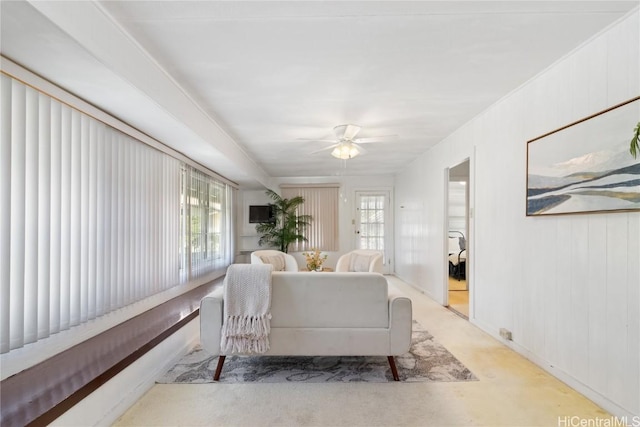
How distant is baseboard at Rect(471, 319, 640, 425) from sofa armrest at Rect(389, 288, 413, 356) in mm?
1121

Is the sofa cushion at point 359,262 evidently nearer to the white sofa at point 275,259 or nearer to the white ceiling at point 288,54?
the white sofa at point 275,259

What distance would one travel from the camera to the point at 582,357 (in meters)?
2.23

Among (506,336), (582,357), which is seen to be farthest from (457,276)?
(582,357)

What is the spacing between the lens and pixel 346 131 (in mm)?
3764

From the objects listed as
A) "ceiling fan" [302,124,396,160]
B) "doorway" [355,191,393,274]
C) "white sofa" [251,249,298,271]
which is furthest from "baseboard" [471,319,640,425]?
"doorway" [355,191,393,274]

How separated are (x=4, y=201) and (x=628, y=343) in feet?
11.7

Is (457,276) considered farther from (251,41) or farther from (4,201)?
(4,201)

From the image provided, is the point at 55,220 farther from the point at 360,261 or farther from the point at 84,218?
the point at 360,261

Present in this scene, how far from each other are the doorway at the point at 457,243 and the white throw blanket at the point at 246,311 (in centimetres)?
287

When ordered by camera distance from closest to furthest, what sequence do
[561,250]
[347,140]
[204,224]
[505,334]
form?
[561,250], [505,334], [347,140], [204,224]

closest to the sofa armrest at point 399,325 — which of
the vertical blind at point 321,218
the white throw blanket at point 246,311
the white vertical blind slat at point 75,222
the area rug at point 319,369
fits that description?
the area rug at point 319,369

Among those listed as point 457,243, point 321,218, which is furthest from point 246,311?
point 457,243

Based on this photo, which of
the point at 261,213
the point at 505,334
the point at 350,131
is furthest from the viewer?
the point at 261,213

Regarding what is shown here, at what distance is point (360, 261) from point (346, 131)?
174 cm
